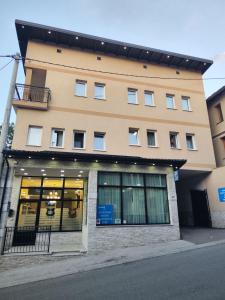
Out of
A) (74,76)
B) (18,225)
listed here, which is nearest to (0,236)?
(18,225)

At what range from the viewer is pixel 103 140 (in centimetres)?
1513

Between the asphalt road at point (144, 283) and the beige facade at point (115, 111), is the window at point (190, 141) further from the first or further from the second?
the asphalt road at point (144, 283)

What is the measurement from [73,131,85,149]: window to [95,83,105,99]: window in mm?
3253

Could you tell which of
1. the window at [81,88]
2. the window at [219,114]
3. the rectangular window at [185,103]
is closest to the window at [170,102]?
the rectangular window at [185,103]

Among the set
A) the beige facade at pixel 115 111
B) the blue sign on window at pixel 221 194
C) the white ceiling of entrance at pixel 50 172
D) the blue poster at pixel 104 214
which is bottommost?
the blue poster at pixel 104 214

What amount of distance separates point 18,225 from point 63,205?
2.63 meters

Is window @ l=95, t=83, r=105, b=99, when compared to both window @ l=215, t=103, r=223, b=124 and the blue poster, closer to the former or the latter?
the blue poster

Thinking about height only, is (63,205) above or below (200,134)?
below

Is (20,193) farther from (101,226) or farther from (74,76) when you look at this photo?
(74,76)

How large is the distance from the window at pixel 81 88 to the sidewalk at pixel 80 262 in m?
10.9

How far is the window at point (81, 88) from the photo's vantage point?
629 inches

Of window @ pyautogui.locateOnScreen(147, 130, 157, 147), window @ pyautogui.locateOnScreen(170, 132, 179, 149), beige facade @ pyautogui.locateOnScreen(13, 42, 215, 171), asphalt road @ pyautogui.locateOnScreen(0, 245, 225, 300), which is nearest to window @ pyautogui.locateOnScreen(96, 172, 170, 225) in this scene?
beige facade @ pyautogui.locateOnScreen(13, 42, 215, 171)

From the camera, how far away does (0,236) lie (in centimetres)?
940

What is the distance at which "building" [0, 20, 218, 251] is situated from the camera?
11125mm
